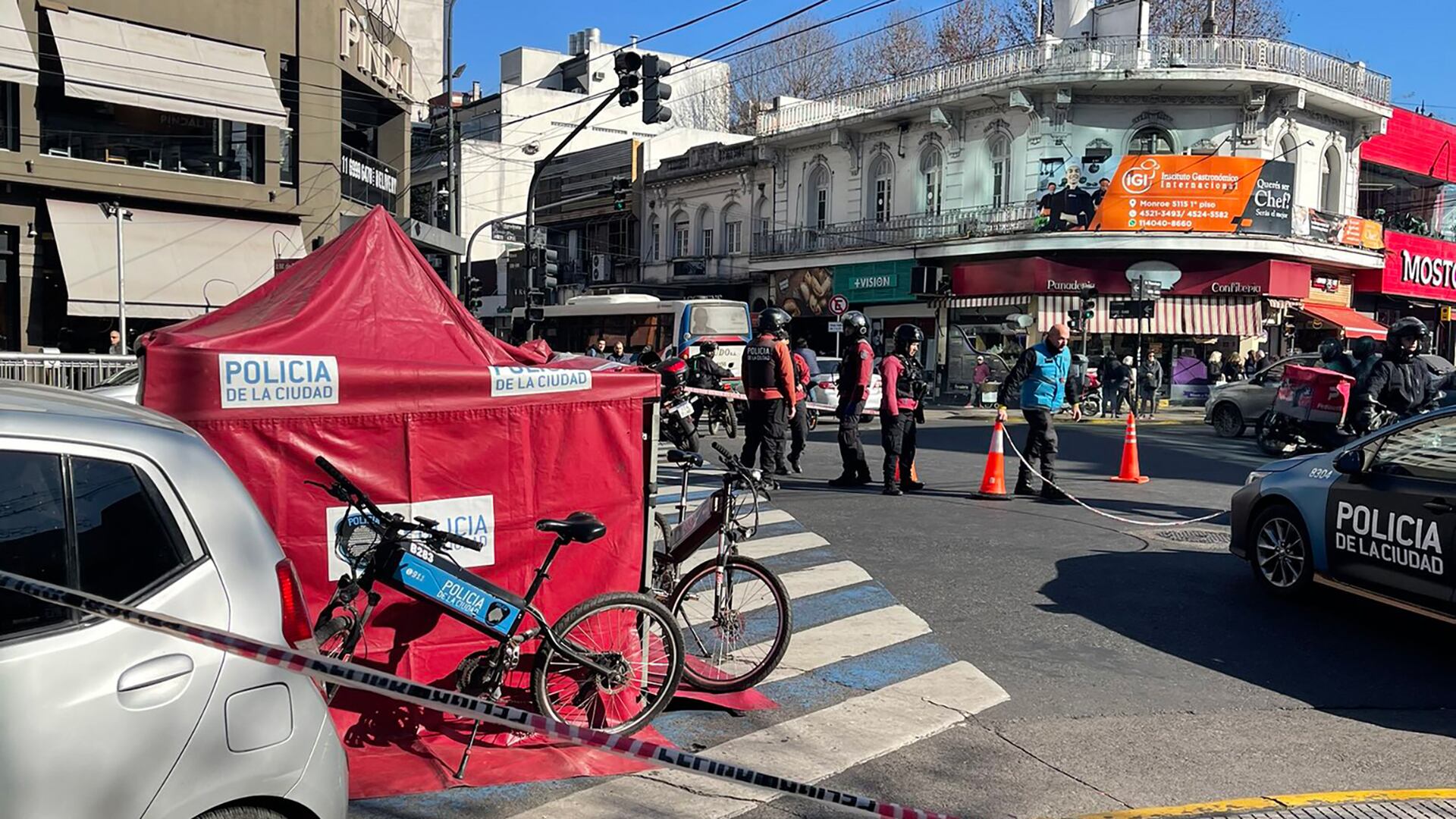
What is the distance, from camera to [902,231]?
120 feet

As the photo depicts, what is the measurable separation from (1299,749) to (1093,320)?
28.9 m

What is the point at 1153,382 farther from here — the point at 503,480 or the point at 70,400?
the point at 70,400

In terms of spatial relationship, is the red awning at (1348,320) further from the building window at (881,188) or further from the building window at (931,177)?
the building window at (881,188)

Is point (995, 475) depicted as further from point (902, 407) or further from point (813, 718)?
point (813, 718)

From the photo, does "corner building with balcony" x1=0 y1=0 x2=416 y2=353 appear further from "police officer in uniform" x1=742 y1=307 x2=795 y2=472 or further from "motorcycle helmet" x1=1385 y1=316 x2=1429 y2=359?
"motorcycle helmet" x1=1385 y1=316 x2=1429 y2=359

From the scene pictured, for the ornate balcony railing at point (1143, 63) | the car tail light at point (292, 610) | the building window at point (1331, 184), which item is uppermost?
the ornate balcony railing at point (1143, 63)

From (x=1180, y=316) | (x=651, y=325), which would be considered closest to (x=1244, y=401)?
(x=1180, y=316)

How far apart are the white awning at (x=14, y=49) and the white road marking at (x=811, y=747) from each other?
18913 mm

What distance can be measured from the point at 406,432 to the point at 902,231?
33064 millimetres

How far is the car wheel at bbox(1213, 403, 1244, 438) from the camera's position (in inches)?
806

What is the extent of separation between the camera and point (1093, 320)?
32.7 meters

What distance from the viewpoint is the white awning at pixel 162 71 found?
63.1 ft

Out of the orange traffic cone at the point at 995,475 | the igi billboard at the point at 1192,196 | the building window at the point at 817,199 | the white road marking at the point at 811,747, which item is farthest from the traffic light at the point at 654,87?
the building window at the point at 817,199

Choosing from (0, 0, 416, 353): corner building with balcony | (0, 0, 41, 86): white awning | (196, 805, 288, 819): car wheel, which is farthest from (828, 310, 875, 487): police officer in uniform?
(0, 0, 41, 86): white awning
